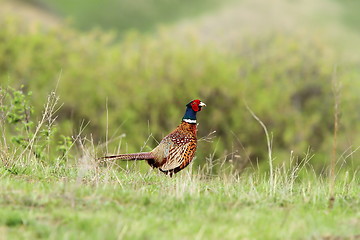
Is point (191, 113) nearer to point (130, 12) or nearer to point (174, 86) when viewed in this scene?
point (174, 86)

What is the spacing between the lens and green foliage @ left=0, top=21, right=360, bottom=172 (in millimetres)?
36969

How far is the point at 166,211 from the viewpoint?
21.1ft

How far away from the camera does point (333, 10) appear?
115 metres

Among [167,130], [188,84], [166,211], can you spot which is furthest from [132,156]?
[188,84]

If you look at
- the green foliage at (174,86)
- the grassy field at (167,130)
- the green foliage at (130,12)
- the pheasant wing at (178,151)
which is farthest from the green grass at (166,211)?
the green foliage at (130,12)

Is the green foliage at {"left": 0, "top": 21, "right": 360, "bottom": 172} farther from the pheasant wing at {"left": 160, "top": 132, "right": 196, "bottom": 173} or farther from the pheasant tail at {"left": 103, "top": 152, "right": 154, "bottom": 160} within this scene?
the pheasant tail at {"left": 103, "top": 152, "right": 154, "bottom": 160}

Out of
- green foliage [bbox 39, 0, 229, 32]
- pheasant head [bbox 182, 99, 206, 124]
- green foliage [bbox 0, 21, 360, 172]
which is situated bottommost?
green foliage [bbox 0, 21, 360, 172]

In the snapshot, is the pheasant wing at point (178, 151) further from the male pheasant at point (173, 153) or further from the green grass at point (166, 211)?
the green grass at point (166, 211)

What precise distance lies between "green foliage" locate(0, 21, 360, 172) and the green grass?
25302 mm

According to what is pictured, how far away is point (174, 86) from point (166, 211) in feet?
111

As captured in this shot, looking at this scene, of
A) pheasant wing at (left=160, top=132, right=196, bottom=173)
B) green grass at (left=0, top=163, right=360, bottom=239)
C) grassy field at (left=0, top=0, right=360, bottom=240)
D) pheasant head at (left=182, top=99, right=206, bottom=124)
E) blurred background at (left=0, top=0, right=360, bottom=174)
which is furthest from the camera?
blurred background at (left=0, top=0, right=360, bottom=174)

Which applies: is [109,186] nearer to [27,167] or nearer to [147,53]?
[27,167]

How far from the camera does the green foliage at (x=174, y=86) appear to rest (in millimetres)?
36969

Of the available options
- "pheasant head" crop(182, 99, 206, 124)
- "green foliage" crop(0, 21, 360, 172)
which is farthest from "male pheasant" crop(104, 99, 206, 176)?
"green foliage" crop(0, 21, 360, 172)
